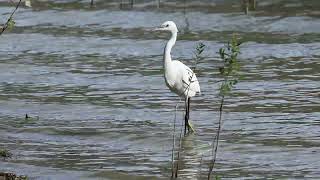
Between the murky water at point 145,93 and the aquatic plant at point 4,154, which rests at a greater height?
the aquatic plant at point 4,154

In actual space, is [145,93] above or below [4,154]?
below

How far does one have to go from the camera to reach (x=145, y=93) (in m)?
15.8

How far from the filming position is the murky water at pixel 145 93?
10.9 m

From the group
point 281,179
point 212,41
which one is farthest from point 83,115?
point 212,41

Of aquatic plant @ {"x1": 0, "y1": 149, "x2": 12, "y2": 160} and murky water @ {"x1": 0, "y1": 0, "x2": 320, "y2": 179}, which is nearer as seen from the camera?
aquatic plant @ {"x1": 0, "y1": 149, "x2": 12, "y2": 160}

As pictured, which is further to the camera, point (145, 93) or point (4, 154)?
point (145, 93)

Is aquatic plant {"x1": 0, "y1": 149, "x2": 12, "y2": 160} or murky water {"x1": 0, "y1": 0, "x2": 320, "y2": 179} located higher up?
aquatic plant {"x1": 0, "y1": 149, "x2": 12, "y2": 160}

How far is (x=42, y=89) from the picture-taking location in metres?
16.5

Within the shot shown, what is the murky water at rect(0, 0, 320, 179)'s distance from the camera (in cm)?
1091

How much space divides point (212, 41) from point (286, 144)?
9.57m

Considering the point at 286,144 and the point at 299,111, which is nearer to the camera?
the point at 286,144

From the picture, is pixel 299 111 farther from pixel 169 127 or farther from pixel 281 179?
pixel 281 179

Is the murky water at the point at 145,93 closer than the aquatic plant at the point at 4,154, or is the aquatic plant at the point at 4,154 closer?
the aquatic plant at the point at 4,154

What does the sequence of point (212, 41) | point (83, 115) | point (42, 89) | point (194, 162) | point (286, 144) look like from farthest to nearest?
point (212, 41) < point (42, 89) < point (83, 115) < point (286, 144) < point (194, 162)
